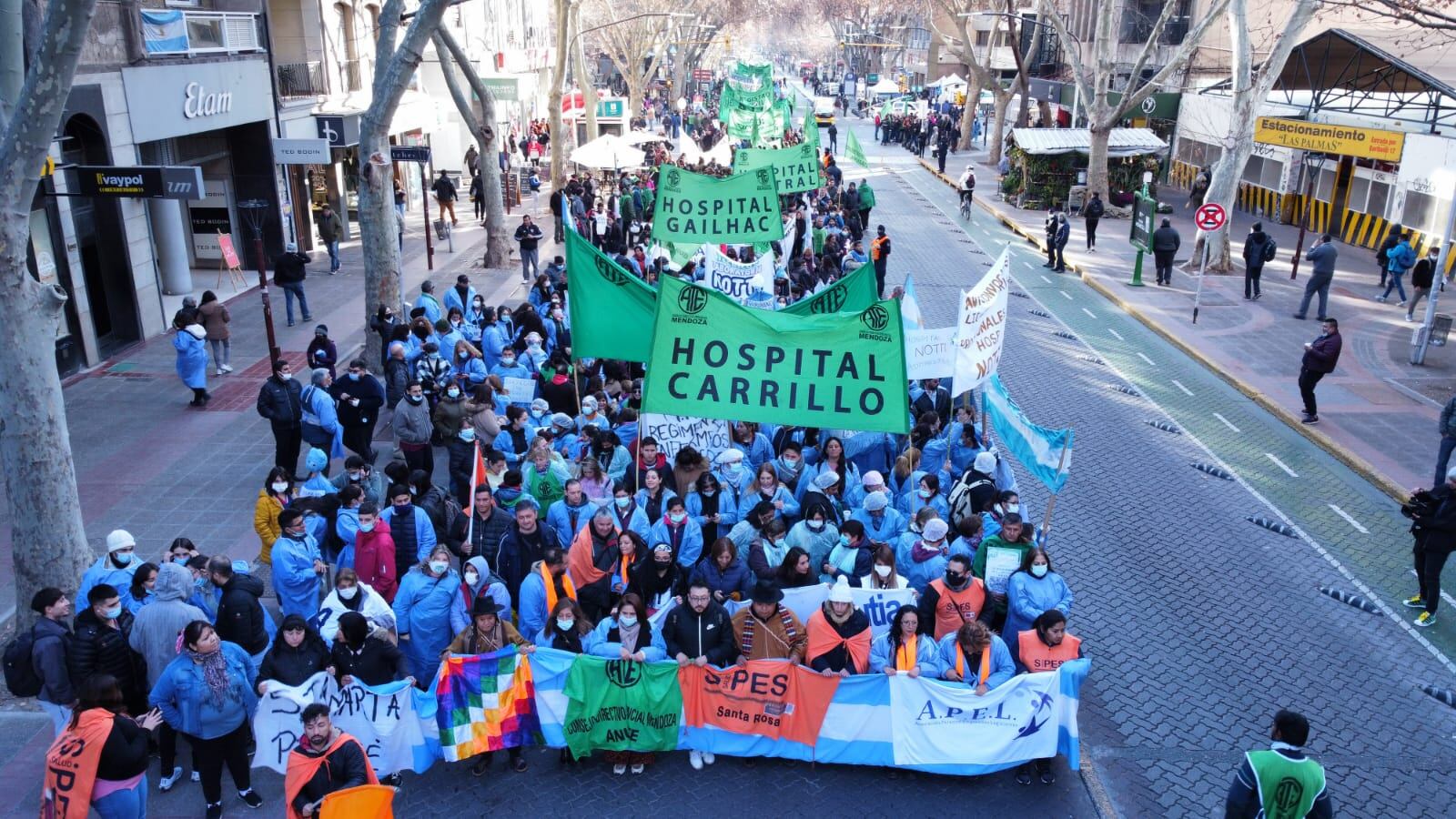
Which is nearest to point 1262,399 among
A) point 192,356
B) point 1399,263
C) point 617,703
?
point 1399,263

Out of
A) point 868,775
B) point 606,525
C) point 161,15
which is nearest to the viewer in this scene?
point 868,775

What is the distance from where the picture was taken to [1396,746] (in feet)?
27.4

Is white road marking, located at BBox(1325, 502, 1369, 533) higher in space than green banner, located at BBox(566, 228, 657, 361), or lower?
lower

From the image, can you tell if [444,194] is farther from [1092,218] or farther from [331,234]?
[1092,218]

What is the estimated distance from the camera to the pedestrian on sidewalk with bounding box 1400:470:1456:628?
980cm

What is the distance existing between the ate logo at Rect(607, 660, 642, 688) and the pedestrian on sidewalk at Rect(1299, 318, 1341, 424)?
11789 millimetres

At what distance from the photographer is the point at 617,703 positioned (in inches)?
304

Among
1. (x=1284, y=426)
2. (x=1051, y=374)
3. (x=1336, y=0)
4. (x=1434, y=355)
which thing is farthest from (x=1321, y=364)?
(x=1336, y=0)

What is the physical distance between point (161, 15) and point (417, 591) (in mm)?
15502

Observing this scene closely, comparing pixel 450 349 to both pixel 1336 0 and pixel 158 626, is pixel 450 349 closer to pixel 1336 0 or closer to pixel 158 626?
pixel 158 626

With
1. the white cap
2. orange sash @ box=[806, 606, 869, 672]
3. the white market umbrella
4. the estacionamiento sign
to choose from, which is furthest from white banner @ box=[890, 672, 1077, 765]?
the estacionamiento sign

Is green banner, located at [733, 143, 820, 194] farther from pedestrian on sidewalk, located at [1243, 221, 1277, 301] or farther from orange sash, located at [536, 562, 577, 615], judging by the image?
orange sash, located at [536, 562, 577, 615]

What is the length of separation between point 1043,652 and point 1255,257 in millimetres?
17810

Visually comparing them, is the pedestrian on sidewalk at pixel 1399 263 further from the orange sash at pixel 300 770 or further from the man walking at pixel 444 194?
the orange sash at pixel 300 770
